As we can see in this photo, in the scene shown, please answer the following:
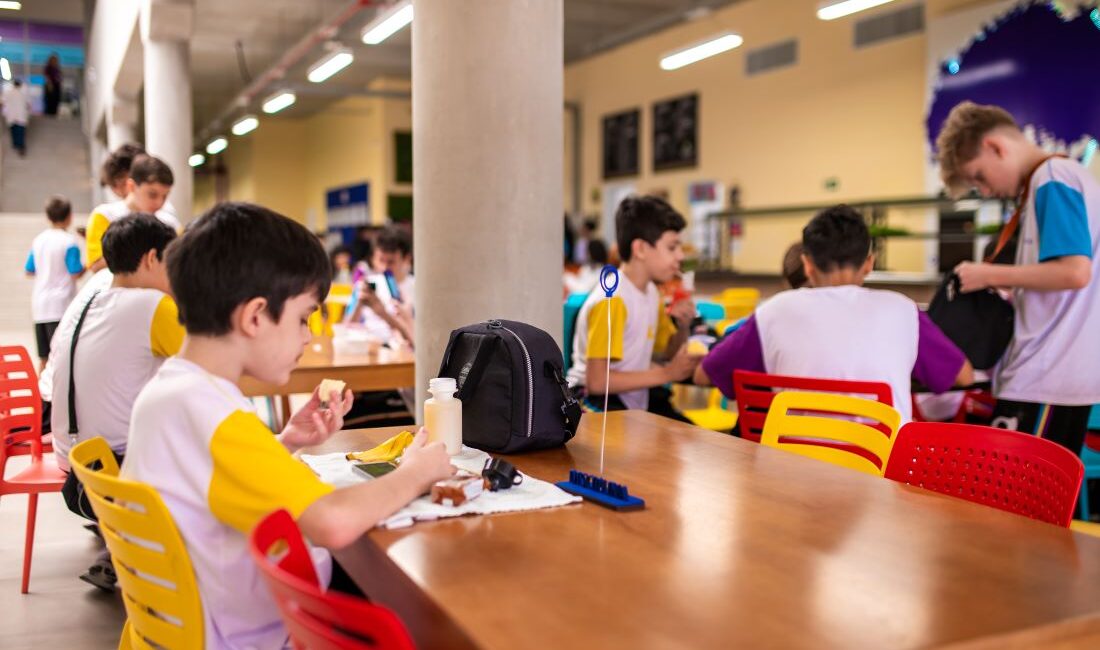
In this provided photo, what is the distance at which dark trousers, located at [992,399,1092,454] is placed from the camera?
2.71 m

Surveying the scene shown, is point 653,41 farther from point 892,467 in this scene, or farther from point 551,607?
point 551,607

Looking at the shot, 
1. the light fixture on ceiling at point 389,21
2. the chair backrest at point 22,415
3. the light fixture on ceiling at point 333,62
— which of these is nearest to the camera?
the chair backrest at point 22,415

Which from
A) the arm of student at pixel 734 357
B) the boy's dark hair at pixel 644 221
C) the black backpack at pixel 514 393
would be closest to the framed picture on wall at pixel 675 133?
the boy's dark hair at pixel 644 221

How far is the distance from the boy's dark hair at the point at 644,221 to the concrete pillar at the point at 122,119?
11.0 metres

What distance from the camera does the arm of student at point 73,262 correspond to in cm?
672

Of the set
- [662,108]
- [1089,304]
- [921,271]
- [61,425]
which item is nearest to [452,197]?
[61,425]

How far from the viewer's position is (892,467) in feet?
6.13

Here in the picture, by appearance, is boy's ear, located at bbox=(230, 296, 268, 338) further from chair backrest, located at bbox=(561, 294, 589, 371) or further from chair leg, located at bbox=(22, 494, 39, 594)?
chair backrest, located at bbox=(561, 294, 589, 371)

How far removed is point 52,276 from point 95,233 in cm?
229

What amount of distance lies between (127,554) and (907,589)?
3.50 feet

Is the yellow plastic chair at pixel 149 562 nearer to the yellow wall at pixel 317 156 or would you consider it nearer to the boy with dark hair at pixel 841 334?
the boy with dark hair at pixel 841 334

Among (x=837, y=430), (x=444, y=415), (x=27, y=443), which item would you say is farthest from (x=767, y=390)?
(x=27, y=443)

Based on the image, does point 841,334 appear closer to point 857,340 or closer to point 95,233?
point 857,340

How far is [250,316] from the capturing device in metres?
1.40
